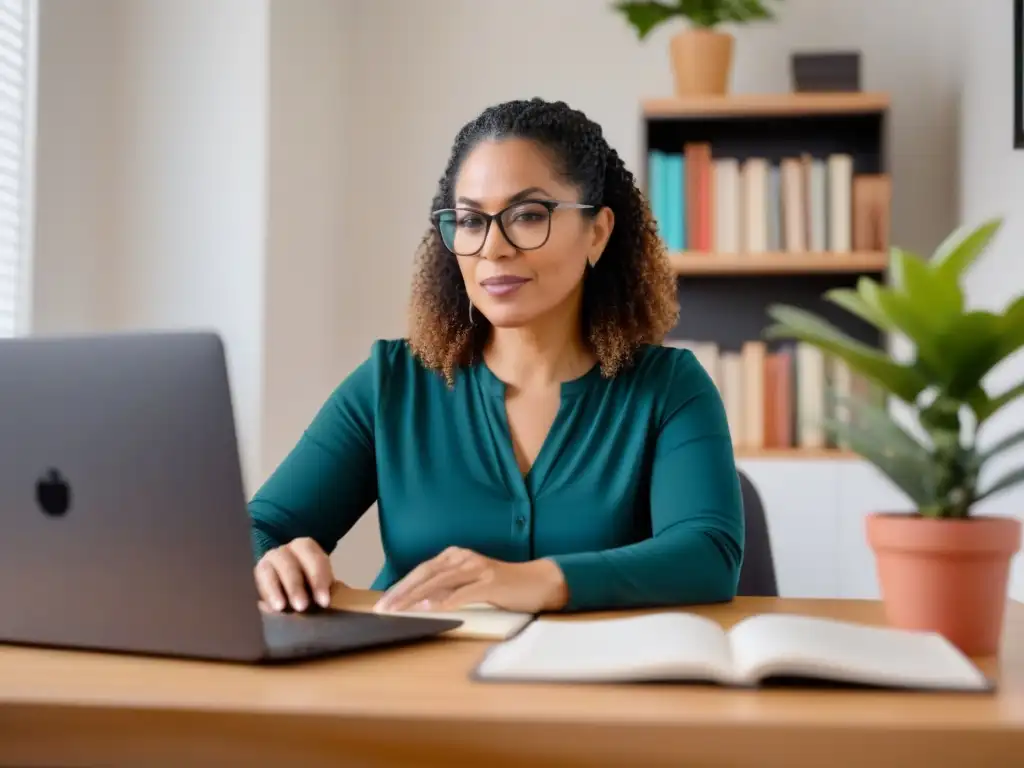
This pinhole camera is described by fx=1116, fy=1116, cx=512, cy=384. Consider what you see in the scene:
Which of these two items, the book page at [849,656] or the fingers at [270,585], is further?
the fingers at [270,585]

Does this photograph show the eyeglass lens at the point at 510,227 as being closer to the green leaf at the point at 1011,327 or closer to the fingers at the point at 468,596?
the fingers at the point at 468,596

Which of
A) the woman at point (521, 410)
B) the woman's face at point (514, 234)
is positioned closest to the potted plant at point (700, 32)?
the woman at point (521, 410)

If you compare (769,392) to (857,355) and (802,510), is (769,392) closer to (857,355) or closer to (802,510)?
(802,510)

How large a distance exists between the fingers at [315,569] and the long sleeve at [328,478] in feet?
0.81

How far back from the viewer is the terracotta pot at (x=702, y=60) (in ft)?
8.90

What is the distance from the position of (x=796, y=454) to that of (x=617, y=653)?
194cm

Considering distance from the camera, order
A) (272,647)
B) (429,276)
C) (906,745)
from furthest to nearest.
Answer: (429,276) < (272,647) < (906,745)

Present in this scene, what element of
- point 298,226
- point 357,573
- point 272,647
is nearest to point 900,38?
point 298,226

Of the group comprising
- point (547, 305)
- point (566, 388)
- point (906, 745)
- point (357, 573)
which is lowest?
point (357, 573)

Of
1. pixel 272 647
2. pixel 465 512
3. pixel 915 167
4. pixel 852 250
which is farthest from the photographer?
pixel 915 167

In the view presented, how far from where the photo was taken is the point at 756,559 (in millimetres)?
1728

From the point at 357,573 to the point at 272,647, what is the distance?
225 cm

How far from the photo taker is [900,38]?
9.61 feet

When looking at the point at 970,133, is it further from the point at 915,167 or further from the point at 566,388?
the point at 566,388
